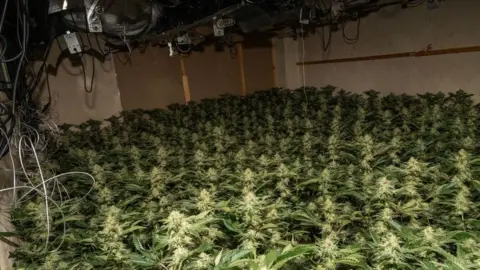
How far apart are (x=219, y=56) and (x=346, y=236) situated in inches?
175

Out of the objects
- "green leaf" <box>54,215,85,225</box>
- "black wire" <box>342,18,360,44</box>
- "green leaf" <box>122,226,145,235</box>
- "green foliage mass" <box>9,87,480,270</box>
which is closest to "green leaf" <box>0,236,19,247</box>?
"green foliage mass" <box>9,87,480,270</box>

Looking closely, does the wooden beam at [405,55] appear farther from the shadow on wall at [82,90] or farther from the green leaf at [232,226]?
the green leaf at [232,226]

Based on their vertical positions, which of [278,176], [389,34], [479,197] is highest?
[389,34]

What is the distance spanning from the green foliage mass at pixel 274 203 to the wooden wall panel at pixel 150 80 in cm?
172

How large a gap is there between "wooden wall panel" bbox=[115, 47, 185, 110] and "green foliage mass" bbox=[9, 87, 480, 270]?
1720 millimetres

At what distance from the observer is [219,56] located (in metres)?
5.37

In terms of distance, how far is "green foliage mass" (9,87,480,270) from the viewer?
3.44ft

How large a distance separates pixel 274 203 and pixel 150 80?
3.63 m

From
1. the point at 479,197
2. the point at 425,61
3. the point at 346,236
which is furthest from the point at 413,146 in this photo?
the point at 425,61

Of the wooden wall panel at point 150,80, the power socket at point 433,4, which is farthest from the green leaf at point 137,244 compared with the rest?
the power socket at point 433,4

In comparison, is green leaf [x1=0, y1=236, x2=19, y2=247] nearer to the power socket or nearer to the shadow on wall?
the shadow on wall

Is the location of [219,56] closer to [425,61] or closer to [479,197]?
[425,61]

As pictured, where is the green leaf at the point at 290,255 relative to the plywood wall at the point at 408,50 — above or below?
below

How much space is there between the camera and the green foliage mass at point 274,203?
1049 mm
